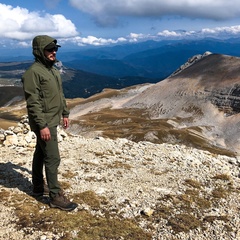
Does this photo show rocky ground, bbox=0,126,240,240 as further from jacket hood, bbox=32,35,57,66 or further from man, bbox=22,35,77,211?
jacket hood, bbox=32,35,57,66

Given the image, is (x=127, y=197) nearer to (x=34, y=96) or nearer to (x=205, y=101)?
(x=34, y=96)

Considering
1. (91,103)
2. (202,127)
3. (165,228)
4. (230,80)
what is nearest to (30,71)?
(165,228)

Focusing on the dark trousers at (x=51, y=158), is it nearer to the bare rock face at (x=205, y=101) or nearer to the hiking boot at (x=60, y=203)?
the hiking boot at (x=60, y=203)

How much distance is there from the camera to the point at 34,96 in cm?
957

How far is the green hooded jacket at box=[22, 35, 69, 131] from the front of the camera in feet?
31.5

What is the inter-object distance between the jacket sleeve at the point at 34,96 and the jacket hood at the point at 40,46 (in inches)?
26.7

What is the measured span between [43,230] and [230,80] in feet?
467

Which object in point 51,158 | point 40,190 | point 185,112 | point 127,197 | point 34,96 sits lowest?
point 185,112

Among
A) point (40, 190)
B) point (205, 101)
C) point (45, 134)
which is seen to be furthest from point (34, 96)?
point (205, 101)

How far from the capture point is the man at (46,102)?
31.7 feet

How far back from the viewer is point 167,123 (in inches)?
4803

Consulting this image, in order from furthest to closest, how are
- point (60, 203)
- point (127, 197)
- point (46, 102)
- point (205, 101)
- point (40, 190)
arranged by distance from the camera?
point (205, 101), point (127, 197), point (40, 190), point (60, 203), point (46, 102)

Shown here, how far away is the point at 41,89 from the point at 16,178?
21.2 ft

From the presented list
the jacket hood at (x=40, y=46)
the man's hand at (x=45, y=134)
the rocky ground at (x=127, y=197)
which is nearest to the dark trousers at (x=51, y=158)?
the man's hand at (x=45, y=134)
